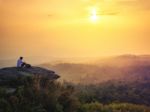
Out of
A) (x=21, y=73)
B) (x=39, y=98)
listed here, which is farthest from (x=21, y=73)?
(x=39, y=98)

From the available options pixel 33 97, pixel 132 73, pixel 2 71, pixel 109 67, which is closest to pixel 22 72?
pixel 2 71

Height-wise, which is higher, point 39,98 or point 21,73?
point 21,73

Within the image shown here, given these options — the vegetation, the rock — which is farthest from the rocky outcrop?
the vegetation

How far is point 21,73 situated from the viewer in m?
24.0

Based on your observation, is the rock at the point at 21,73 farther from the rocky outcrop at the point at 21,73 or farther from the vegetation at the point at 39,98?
the vegetation at the point at 39,98

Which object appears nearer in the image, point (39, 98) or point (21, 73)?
point (39, 98)

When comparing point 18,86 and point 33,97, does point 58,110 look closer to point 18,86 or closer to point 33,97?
point 33,97

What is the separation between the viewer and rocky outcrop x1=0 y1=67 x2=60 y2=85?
23.4 meters

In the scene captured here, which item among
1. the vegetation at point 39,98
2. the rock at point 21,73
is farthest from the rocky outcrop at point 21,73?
the vegetation at point 39,98

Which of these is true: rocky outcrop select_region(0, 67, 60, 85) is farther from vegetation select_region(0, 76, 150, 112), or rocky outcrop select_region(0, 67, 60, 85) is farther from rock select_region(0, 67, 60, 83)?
vegetation select_region(0, 76, 150, 112)

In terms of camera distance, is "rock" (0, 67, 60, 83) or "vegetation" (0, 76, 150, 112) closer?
"vegetation" (0, 76, 150, 112)

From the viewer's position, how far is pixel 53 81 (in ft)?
80.9

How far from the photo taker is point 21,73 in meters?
24.0

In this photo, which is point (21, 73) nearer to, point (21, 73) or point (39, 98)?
point (21, 73)
